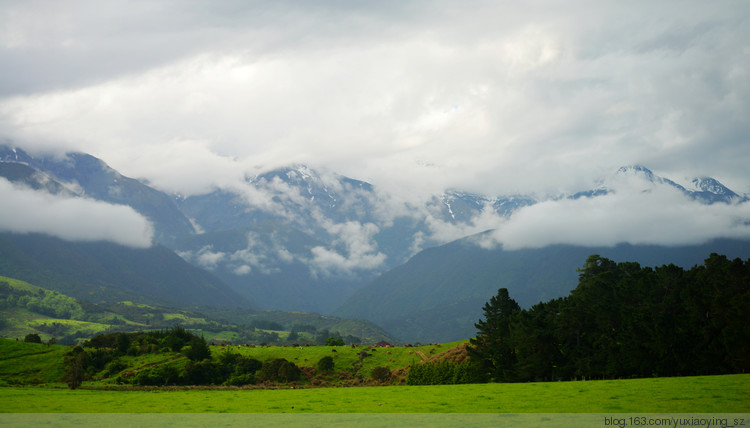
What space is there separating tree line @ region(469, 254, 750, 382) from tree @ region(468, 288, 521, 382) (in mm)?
174

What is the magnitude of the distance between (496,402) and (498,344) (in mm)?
48033

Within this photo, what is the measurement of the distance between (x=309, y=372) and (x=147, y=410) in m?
66.2

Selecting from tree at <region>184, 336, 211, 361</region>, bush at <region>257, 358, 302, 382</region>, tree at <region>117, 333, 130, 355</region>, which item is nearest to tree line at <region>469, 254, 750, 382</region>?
bush at <region>257, 358, 302, 382</region>

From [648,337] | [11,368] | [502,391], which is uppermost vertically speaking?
[648,337]

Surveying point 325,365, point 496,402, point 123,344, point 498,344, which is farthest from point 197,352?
point 496,402

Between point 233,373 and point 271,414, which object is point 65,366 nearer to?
point 233,373

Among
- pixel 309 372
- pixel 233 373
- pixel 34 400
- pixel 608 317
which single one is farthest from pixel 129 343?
pixel 608 317

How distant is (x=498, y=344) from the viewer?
96.2 meters


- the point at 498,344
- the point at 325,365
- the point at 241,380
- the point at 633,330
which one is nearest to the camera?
the point at 633,330

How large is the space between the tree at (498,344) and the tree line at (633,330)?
0.17 metres

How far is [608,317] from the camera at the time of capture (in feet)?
287

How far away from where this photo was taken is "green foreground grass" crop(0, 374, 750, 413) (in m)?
42.1

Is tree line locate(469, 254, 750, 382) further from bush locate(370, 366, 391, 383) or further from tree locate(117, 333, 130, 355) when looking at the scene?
tree locate(117, 333, 130, 355)

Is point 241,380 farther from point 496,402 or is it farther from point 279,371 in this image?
point 496,402
